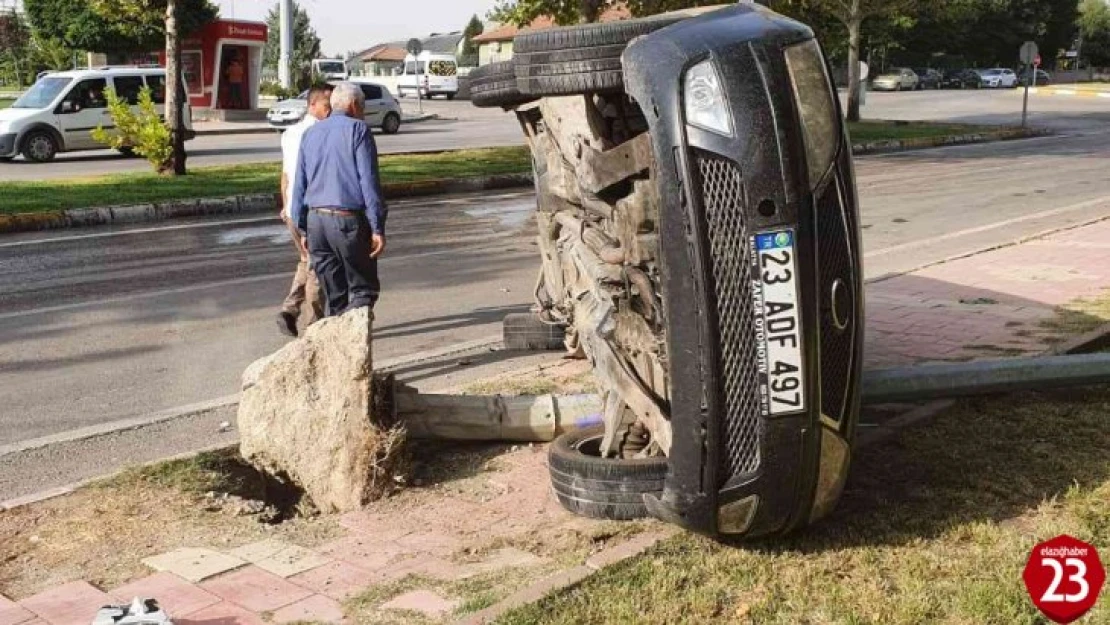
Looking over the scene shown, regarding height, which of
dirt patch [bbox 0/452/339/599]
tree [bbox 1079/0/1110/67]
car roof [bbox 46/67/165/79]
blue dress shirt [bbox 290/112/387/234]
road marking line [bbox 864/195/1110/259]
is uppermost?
tree [bbox 1079/0/1110/67]

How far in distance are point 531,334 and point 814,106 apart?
4156 mm

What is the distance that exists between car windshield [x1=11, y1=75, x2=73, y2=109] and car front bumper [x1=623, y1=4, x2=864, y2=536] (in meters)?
23.6

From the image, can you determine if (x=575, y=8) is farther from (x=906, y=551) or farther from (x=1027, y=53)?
(x=906, y=551)

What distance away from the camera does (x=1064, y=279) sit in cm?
952

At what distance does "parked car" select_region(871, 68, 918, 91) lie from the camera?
2606 inches

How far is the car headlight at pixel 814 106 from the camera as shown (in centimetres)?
358

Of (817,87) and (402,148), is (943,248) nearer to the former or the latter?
(817,87)

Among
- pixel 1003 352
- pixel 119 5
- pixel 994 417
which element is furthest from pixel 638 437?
pixel 119 5

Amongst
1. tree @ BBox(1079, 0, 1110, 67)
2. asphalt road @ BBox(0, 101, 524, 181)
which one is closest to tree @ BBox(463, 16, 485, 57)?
tree @ BBox(1079, 0, 1110, 67)

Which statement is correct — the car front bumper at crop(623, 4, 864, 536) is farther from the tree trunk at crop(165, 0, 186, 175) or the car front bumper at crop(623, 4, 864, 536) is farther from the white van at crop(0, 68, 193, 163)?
the white van at crop(0, 68, 193, 163)

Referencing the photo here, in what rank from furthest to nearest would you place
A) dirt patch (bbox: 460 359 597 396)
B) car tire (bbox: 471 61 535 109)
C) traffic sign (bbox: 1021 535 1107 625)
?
dirt patch (bbox: 460 359 597 396) < car tire (bbox: 471 61 535 109) < traffic sign (bbox: 1021 535 1107 625)

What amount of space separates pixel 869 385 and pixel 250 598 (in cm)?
256

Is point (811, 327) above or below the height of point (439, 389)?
above

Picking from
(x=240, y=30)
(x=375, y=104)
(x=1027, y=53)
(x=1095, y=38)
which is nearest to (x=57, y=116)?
(x=375, y=104)
